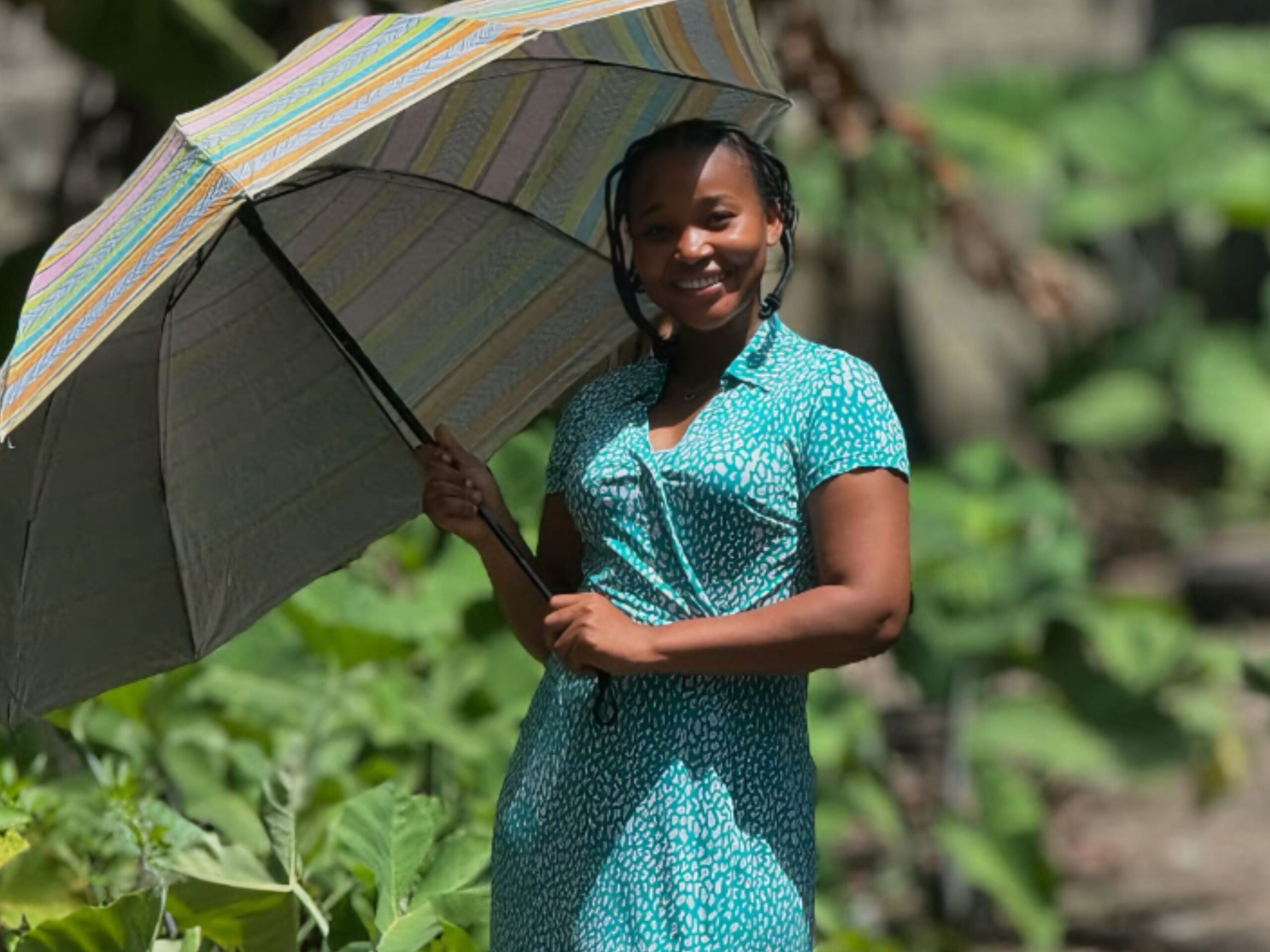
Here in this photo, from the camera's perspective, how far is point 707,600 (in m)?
2.29

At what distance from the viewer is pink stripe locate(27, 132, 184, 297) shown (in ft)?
7.84

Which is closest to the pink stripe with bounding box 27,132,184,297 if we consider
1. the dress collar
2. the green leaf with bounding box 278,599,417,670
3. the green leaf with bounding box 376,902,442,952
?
the dress collar

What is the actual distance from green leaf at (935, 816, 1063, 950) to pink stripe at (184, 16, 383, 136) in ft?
10.8

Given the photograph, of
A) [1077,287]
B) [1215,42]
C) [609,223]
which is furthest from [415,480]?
[1077,287]

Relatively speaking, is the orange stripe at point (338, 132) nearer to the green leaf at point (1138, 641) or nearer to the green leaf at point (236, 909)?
the green leaf at point (236, 909)

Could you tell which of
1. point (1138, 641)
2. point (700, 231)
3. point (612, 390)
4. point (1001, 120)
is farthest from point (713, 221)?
point (1001, 120)

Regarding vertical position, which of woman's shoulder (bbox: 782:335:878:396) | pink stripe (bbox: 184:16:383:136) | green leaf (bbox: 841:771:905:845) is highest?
green leaf (bbox: 841:771:905:845)

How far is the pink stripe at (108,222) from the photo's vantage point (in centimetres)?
239

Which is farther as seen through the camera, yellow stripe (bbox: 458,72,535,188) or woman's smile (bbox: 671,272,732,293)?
yellow stripe (bbox: 458,72,535,188)

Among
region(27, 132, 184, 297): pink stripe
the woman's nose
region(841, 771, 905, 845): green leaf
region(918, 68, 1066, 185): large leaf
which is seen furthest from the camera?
region(918, 68, 1066, 185): large leaf

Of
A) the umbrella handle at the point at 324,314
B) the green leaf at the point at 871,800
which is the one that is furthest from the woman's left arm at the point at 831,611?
the green leaf at the point at 871,800

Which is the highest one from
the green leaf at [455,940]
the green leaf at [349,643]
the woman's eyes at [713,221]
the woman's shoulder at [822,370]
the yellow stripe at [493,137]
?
the yellow stripe at [493,137]

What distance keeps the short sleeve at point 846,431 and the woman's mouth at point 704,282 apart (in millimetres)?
149

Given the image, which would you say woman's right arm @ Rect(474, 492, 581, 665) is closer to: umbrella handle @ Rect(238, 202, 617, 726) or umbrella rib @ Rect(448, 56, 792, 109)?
umbrella handle @ Rect(238, 202, 617, 726)
